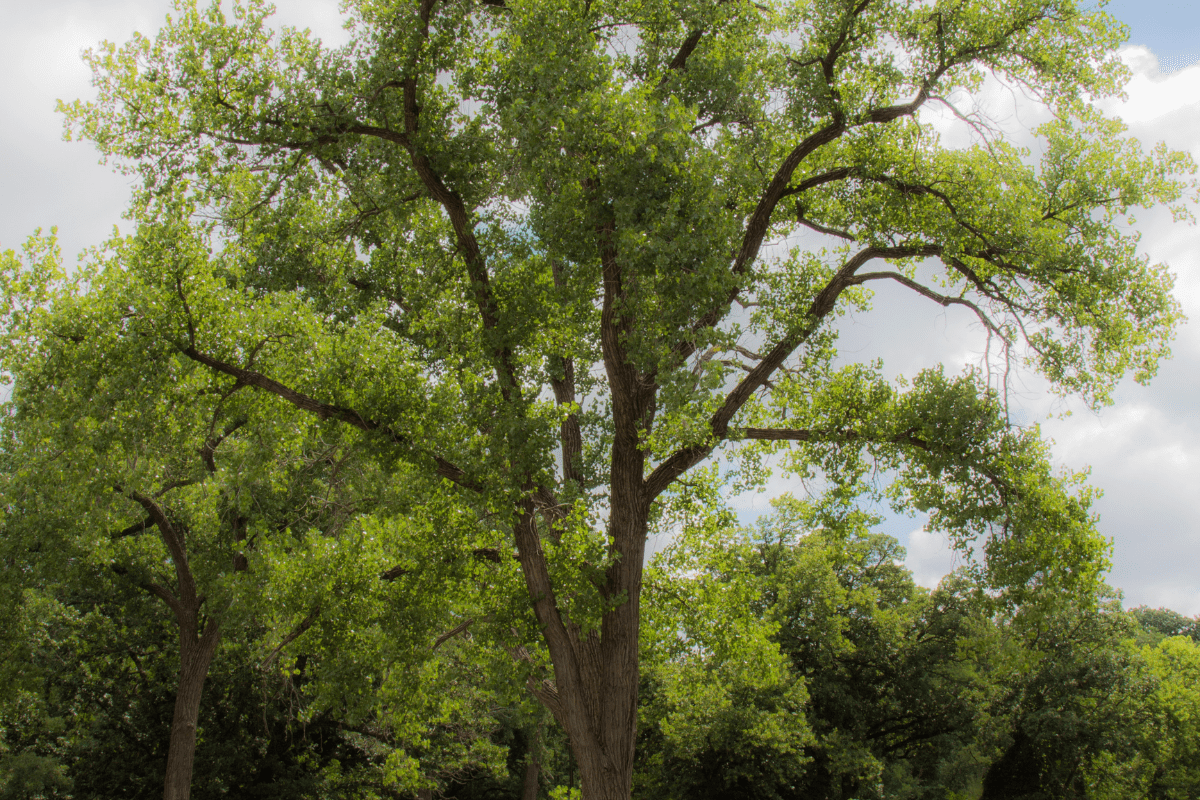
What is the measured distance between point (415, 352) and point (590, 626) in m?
4.05

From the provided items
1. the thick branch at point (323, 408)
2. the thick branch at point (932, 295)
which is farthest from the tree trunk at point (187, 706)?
the thick branch at point (932, 295)

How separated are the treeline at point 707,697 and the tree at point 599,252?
1550 mm

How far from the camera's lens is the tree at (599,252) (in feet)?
26.4

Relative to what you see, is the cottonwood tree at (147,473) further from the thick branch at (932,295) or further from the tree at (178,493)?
the thick branch at (932,295)

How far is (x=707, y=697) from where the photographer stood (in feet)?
72.3

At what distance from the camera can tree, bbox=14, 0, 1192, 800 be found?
317 inches

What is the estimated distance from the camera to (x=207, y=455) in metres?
14.7

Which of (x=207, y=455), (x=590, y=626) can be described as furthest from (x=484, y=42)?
(x=207, y=455)

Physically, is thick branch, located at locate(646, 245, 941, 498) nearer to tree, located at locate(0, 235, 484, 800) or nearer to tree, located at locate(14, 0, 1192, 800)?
tree, located at locate(14, 0, 1192, 800)

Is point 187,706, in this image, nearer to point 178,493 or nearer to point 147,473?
point 178,493

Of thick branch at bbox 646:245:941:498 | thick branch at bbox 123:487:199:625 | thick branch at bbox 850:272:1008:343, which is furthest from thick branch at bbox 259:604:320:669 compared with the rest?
thick branch at bbox 850:272:1008:343

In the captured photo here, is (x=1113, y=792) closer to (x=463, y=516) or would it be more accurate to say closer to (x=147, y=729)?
(x=463, y=516)

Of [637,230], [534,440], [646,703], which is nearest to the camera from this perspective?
[637,230]

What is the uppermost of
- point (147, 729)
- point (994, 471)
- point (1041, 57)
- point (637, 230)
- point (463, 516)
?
point (1041, 57)
